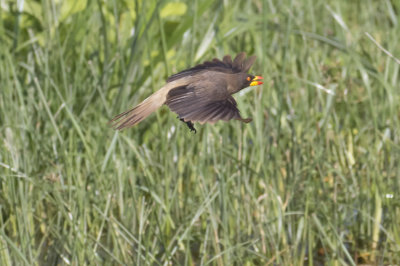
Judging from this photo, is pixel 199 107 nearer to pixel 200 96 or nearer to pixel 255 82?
pixel 200 96

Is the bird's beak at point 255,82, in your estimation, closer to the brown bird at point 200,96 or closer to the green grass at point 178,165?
the brown bird at point 200,96

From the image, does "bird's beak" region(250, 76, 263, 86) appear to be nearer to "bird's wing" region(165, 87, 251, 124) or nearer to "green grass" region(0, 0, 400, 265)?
"bird's wing" region(165, 87, 251, 124)

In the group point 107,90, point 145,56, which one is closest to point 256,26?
point 145,56

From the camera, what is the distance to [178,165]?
2928 millimetres

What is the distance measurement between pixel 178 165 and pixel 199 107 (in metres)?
1.45

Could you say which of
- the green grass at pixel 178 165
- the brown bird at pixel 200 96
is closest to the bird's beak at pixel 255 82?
the brown bird at pixel 200 96

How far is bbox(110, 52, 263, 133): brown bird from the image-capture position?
1.46m

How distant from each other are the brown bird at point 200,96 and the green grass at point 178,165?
0.66 m

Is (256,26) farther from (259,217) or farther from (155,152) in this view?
(259,217)

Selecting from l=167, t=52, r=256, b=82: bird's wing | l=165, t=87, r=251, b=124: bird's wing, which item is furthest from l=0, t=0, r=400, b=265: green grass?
l=165, t=87, r=251, b=124: bird's wing

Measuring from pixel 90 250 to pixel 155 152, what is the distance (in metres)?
0.84

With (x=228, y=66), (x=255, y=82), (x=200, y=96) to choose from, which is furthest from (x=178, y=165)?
(x=200, y=96)

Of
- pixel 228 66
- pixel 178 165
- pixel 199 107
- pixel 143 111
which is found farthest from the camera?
pixel 178 165

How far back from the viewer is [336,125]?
288 cm
